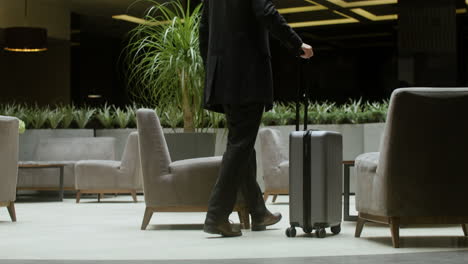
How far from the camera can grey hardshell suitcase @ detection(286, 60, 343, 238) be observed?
3.58 m

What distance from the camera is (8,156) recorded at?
4.87 meters

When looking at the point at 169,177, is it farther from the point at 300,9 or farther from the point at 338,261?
the point at 300,9

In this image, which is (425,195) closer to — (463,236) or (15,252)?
(463,236)

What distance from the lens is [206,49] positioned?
386 cm

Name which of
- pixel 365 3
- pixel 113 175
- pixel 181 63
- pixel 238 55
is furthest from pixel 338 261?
pixel 365 3

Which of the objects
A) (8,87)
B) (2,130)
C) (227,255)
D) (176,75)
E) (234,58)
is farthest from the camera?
(8,87)

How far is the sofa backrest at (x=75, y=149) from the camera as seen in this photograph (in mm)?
8742

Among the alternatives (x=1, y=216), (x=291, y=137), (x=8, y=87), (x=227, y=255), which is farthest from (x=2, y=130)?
(x=8, y=87)

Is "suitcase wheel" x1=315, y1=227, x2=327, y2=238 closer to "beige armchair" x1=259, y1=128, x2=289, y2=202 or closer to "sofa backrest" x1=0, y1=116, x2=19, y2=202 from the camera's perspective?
"sofa backrest" x1=0, y1=116, x2=19, y2=202

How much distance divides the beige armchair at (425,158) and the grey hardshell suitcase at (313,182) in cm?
42

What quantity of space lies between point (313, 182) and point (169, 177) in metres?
0.99

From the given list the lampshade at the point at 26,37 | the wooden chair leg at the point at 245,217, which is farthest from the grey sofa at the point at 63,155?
the wooden chair leg at the point at 245,217

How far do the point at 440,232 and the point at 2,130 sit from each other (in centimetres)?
280

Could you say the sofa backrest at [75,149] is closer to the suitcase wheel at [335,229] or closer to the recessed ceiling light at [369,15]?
the suitcase wheel at [335,229]
